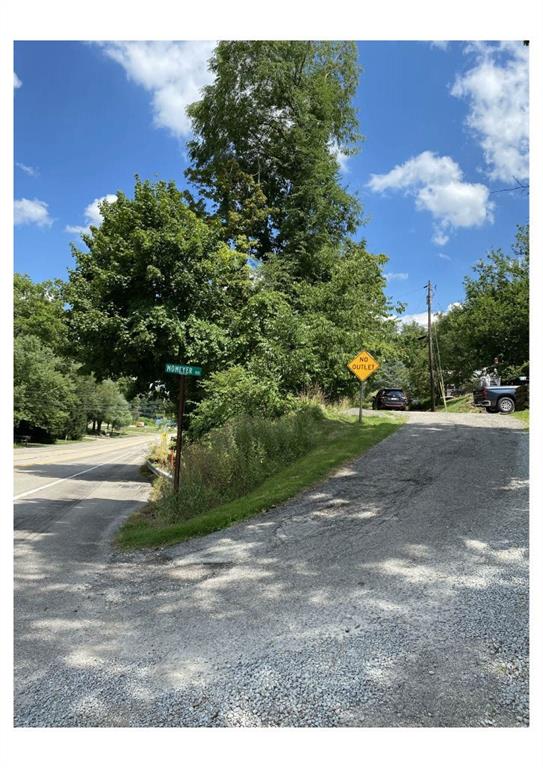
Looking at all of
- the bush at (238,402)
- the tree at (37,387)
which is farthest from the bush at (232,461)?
the tree at (37,387)

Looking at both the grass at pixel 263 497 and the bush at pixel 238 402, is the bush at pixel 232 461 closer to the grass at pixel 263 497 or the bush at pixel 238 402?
the grass at pixel 263 497

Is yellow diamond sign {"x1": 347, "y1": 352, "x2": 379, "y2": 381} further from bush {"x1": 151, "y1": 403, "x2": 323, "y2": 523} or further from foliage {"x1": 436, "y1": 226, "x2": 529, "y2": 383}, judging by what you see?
foliage {"x1": 436, "y1": 226, "x2": 529, "y2": 383}

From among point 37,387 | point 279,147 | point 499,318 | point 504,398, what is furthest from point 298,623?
point 37,387

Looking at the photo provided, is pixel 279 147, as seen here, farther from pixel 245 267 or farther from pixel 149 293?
pixel 149 293

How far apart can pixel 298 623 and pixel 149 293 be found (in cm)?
1415

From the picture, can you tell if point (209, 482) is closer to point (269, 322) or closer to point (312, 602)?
point (312, 602)

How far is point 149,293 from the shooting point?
16.1 m

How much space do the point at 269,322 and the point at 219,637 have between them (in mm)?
12536

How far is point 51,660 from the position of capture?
10.6 feet

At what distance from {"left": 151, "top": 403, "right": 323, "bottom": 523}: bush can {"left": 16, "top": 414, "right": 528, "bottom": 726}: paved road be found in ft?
5.75

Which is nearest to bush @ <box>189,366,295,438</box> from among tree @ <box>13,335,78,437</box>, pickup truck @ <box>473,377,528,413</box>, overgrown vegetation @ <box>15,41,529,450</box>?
overgrown vegetation @ <box>15,41,529,450</box>

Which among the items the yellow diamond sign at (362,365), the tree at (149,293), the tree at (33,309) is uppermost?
the tree at (33,309)

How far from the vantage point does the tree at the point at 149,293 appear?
49.8 ft

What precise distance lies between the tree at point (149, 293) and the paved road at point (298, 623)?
9.47 metres
